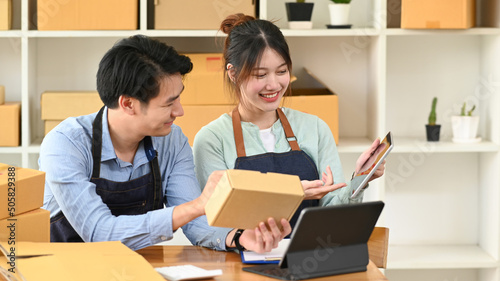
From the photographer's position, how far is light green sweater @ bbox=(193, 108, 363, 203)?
2.16m

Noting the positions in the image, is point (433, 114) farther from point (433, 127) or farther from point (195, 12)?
point (195, 12)

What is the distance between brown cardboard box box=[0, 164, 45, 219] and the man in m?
0.16

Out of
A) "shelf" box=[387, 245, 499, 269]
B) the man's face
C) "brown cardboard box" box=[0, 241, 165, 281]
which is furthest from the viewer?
"shelf" box=[387, 245, 499, 269]

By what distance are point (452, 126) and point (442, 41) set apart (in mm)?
452

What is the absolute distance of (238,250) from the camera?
1.72m

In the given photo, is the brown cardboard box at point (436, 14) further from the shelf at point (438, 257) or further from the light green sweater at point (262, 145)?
the shelf at point (438, 257)

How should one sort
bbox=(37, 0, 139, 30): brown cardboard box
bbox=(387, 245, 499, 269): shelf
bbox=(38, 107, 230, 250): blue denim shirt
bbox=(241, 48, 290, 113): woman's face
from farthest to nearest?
bbox=(387, 245, 499, 269): shelf
bbox=(37, 0, 139, 30): brown cardboard box
bbox=(241, 48, 290, 113): woman's face
bbox=(38, 107, 230, 250): blue denim shirt

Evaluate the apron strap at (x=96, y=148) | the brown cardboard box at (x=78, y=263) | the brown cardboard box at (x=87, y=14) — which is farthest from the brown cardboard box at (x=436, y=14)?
the brown cardboard box at (x=78, y=263)

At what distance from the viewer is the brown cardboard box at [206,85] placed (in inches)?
116

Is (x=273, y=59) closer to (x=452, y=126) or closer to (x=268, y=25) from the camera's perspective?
(x=268, y=25)

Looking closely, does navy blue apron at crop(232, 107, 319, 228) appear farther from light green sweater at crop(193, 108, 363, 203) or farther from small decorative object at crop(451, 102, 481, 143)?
small decorative object at crop(451, 102, 481, 143)

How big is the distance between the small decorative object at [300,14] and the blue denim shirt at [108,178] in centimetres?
120

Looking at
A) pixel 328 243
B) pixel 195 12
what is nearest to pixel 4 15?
pixel 195 12

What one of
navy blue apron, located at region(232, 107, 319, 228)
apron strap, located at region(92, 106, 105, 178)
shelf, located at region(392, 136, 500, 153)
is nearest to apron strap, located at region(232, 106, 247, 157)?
navy blue apron, located at region(232, 107, 319, 228)
